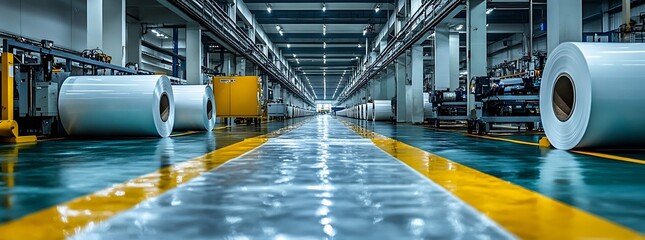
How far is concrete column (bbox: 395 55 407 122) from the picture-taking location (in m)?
19.4

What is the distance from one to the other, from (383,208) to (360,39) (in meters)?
28.6

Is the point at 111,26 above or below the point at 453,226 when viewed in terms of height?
above

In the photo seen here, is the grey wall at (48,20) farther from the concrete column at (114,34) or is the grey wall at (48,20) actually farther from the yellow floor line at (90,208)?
the yellow floor line at (90,208)

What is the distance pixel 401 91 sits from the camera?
20.1 meters

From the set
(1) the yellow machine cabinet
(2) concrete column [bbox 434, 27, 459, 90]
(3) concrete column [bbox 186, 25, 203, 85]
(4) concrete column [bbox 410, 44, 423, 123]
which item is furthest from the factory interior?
(4) concrete column [bbox 410, 44, 423, 123]

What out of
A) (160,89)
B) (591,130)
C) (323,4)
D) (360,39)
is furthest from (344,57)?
(591,130)

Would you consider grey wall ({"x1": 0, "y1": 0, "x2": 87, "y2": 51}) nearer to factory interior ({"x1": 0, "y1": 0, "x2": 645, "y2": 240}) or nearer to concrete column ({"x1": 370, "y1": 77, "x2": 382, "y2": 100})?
factory interior ({"x1": 0, "y1": 0, "x2": 645, "y2": 240})

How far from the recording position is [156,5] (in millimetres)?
13703

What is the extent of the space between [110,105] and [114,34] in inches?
144

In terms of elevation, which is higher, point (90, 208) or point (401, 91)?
point (401, 91)

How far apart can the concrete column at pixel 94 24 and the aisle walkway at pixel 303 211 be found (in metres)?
7.06

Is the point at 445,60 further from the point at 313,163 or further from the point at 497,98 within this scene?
the point at 313,163

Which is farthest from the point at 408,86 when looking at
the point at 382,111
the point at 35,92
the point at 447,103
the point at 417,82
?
the point at 35,92

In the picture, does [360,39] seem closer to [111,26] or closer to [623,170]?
[111,26]
